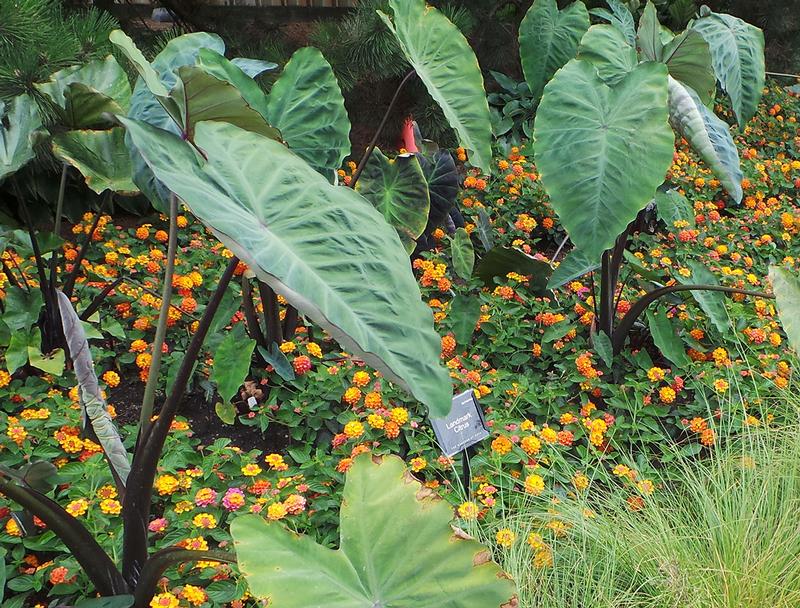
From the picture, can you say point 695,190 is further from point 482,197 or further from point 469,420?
point 469,420

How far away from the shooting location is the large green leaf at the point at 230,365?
66.1 inches

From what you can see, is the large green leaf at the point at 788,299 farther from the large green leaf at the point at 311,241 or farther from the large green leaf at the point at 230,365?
the large green leaf at the point at 230,365

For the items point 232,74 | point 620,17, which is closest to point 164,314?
point 232,74

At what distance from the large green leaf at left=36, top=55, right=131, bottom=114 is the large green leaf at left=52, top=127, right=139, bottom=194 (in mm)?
109

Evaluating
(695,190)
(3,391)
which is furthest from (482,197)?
(3,391)

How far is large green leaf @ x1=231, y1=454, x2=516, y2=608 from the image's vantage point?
92 centimetres

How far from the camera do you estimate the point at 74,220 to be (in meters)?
2.54

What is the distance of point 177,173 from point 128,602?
706mm

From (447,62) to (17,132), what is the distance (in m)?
0.98

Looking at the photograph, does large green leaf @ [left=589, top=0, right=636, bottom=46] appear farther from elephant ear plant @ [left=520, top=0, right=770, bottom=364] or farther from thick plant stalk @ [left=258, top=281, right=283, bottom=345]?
thick plant stalk @ [left=258, top=281, right=283, bottom=345]

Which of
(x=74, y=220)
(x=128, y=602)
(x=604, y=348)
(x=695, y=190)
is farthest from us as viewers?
(x=695, y=190)

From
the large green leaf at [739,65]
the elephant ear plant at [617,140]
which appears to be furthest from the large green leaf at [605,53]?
the large green leaf at [739,65]

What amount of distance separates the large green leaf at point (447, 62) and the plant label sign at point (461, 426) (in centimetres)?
61

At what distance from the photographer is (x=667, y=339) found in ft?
6.81
